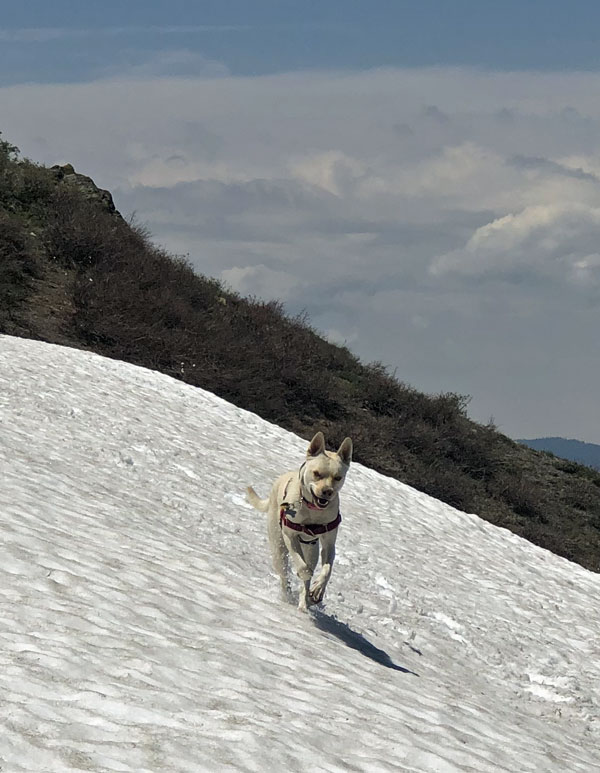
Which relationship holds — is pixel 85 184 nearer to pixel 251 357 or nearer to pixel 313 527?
pixel 251 357

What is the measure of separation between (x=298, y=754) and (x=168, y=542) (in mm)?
5940

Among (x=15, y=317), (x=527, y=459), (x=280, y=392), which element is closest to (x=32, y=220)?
(x=15, y=317)

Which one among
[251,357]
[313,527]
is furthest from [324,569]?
[251,357]

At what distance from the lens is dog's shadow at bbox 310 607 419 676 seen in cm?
948

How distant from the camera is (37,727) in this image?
15.8 ft

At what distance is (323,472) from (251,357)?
20.8 meters

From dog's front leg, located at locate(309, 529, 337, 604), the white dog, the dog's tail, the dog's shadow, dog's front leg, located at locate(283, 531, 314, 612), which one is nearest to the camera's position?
the white dog

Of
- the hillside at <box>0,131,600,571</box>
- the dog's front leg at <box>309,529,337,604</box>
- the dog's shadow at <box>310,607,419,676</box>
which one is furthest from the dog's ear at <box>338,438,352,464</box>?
the hillside at <box>0,131,600,571</box>

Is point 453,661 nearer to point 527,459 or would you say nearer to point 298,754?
point 298,754

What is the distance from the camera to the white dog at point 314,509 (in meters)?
8.58

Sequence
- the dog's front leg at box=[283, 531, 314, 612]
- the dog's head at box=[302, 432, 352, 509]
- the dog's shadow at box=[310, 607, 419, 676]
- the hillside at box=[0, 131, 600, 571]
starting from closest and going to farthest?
the dog's head at box=[302, 432, 352, 509] → the dog's front leg at box=[283, 531, 314, 612] → the dog's shadow at box=[310, 607, 419, 676] → the hillside at box=[0, 131, 600, 571]

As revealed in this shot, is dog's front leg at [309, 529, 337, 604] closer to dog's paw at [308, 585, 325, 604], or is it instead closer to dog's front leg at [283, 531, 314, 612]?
dog's paw at [308, 585, 325, 604]

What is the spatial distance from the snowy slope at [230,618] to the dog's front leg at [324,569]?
41 cm

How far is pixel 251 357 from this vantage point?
29.2 m
